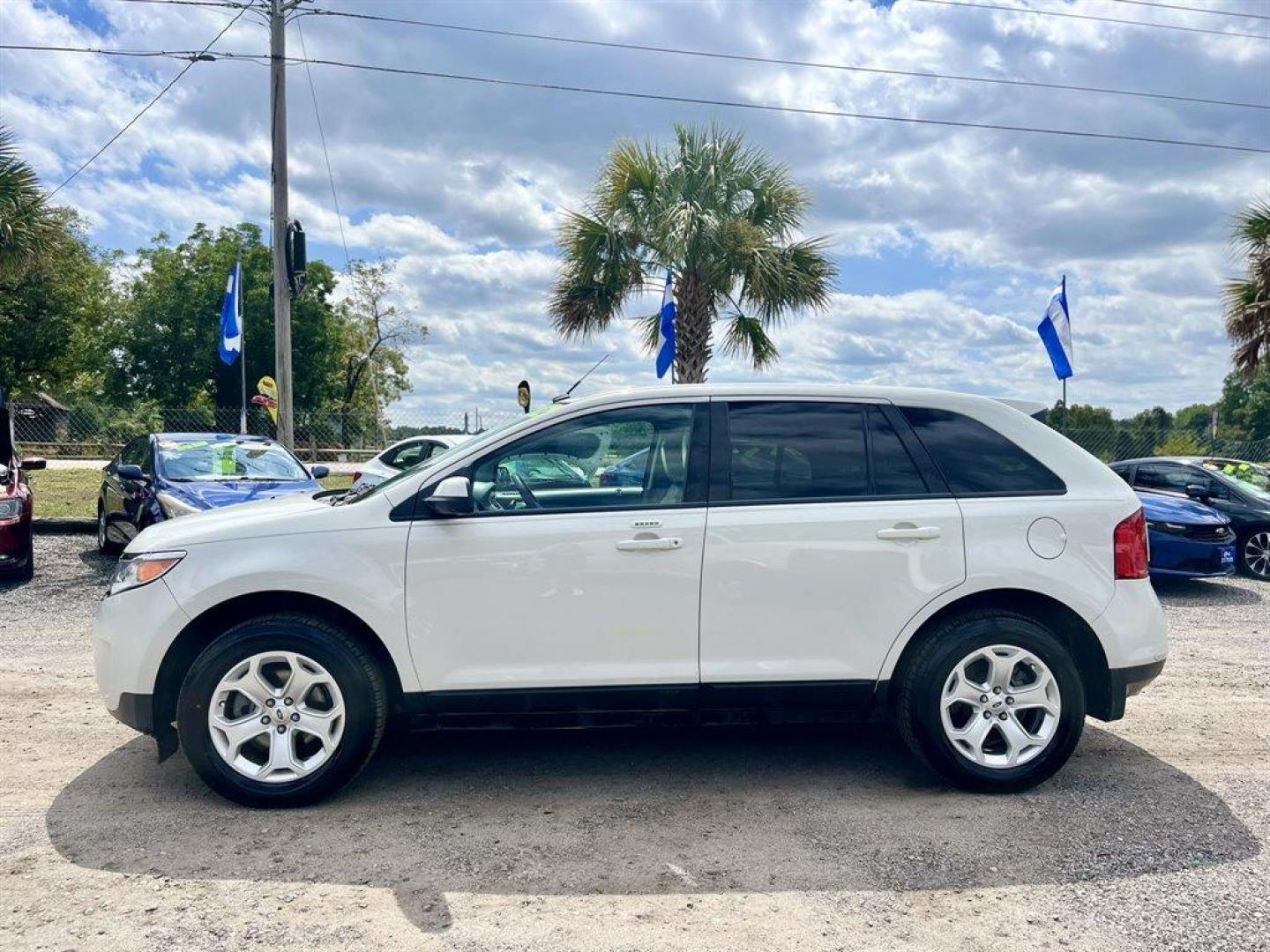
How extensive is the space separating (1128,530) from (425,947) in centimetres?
327

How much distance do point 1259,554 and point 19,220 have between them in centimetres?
1677

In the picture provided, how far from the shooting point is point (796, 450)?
168 inches

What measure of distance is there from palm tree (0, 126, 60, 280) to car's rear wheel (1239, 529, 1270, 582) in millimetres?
16397

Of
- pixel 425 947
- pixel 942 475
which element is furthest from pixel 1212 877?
pixel 425 947

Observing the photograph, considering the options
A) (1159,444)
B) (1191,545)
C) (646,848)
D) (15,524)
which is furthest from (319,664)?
(1159,444)

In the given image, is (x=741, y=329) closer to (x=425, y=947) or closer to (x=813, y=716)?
(x=813, y=716)

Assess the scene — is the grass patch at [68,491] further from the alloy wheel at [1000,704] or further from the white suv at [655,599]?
the alloy wheel at [1000,704]

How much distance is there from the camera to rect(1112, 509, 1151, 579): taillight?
4.20 meters

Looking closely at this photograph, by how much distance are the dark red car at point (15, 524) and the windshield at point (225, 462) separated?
1.22 m

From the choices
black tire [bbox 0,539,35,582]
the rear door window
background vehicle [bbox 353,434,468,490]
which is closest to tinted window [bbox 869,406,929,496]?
black tire [bbox 0,539,35,582]

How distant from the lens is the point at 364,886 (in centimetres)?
334

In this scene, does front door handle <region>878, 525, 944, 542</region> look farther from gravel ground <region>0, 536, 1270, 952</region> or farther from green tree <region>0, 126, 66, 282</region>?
green tree <region>0, 126, 66, 282</region>

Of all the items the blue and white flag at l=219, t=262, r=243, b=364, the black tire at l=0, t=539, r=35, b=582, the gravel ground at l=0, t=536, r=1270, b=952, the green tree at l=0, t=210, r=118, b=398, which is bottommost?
the gravel ground at l=0, t=536, r=1270, b=952

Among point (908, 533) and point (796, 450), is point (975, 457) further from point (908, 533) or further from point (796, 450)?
point (796, 450)
